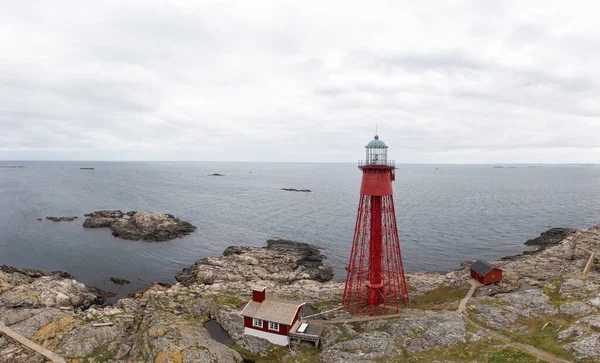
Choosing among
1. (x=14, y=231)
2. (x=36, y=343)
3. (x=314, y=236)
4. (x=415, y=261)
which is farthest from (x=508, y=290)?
(x=14, y=231)

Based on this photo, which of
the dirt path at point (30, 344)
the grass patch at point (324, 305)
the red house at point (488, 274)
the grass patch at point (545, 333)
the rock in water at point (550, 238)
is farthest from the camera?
the rock in water at point (550, 238)

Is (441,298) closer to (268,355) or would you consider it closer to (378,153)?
(378,153)

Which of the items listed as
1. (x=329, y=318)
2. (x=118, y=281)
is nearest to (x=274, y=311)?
(x=329, y=318)

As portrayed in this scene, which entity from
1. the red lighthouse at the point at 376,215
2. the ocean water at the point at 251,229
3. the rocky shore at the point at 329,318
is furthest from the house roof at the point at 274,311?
the ocean water at the point at 251,229

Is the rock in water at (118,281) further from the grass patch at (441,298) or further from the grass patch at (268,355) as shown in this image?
the grass patch at (441,298)

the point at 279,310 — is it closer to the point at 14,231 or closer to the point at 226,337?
A: the point at 226,337
